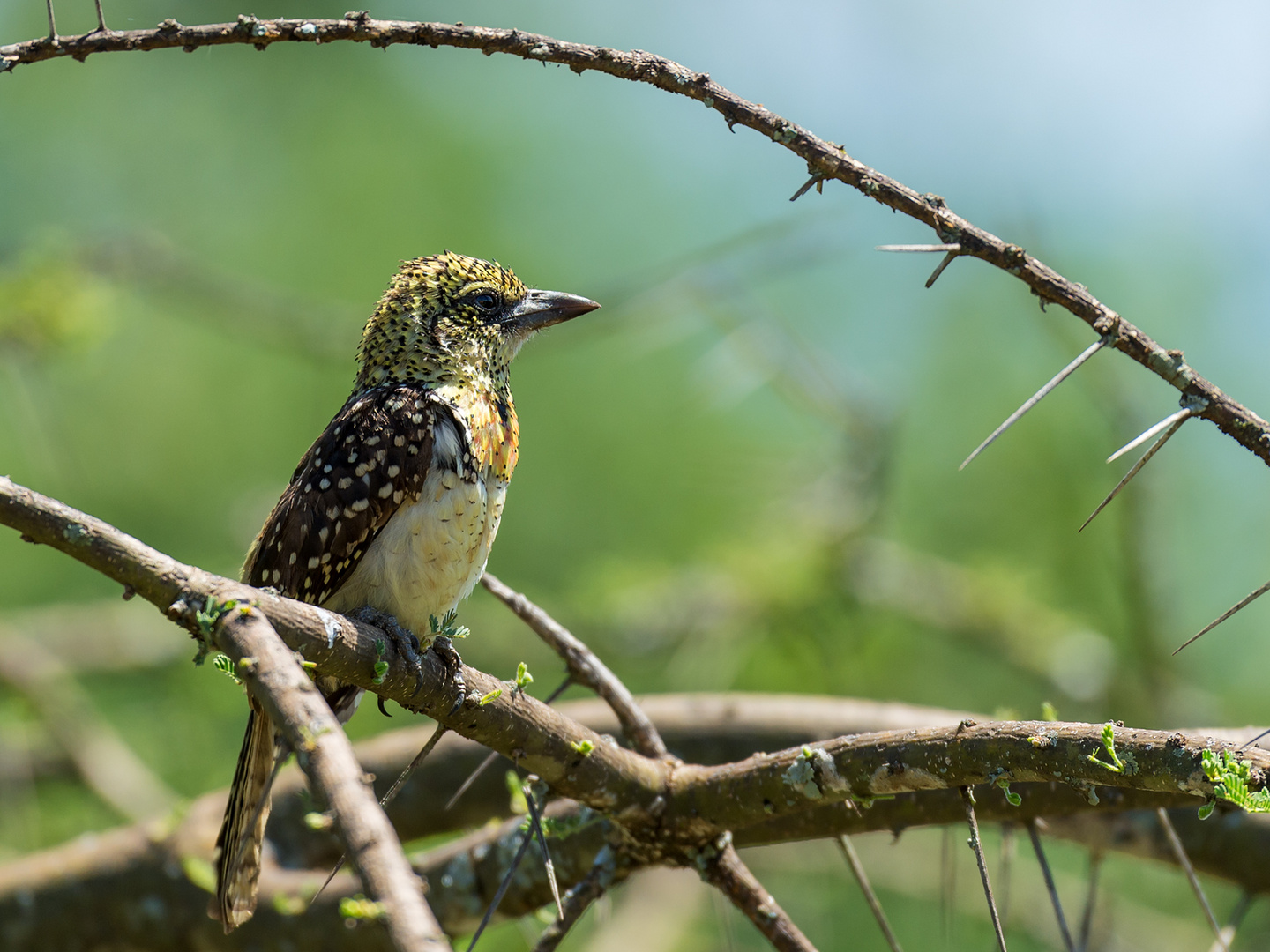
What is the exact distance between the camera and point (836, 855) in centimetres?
652

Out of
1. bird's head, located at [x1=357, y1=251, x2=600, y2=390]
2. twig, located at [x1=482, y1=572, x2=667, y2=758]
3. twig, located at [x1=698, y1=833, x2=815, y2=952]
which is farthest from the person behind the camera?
bird's head, located at [x1=357, y1=251, x2=600, y2=390]

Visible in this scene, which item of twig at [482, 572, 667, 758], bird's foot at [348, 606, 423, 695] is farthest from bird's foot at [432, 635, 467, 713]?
twig at [482, 572, 667, 758]

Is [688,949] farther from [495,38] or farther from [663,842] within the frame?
[495,38]

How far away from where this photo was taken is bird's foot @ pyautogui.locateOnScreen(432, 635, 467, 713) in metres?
2.30

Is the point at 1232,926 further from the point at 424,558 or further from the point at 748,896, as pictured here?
the point at 424,558

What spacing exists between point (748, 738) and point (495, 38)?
8.24 ft

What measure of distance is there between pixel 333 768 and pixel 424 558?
1.66 metres

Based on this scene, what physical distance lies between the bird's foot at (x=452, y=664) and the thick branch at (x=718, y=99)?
116cm

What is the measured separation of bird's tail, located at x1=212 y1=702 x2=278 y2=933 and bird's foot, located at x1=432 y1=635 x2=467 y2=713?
0.54m

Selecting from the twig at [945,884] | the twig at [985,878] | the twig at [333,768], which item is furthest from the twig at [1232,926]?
the twig at [333,768]

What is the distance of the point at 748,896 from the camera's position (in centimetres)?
251

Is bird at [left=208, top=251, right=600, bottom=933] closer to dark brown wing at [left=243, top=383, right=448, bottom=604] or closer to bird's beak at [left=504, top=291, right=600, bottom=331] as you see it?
dark brown wing at [left=243, top=383, right=448, bottom=604]

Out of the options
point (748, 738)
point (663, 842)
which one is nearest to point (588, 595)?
point (748, 738)

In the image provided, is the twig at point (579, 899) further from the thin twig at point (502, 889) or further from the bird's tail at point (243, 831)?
the bird's tail at point (243, 831)
